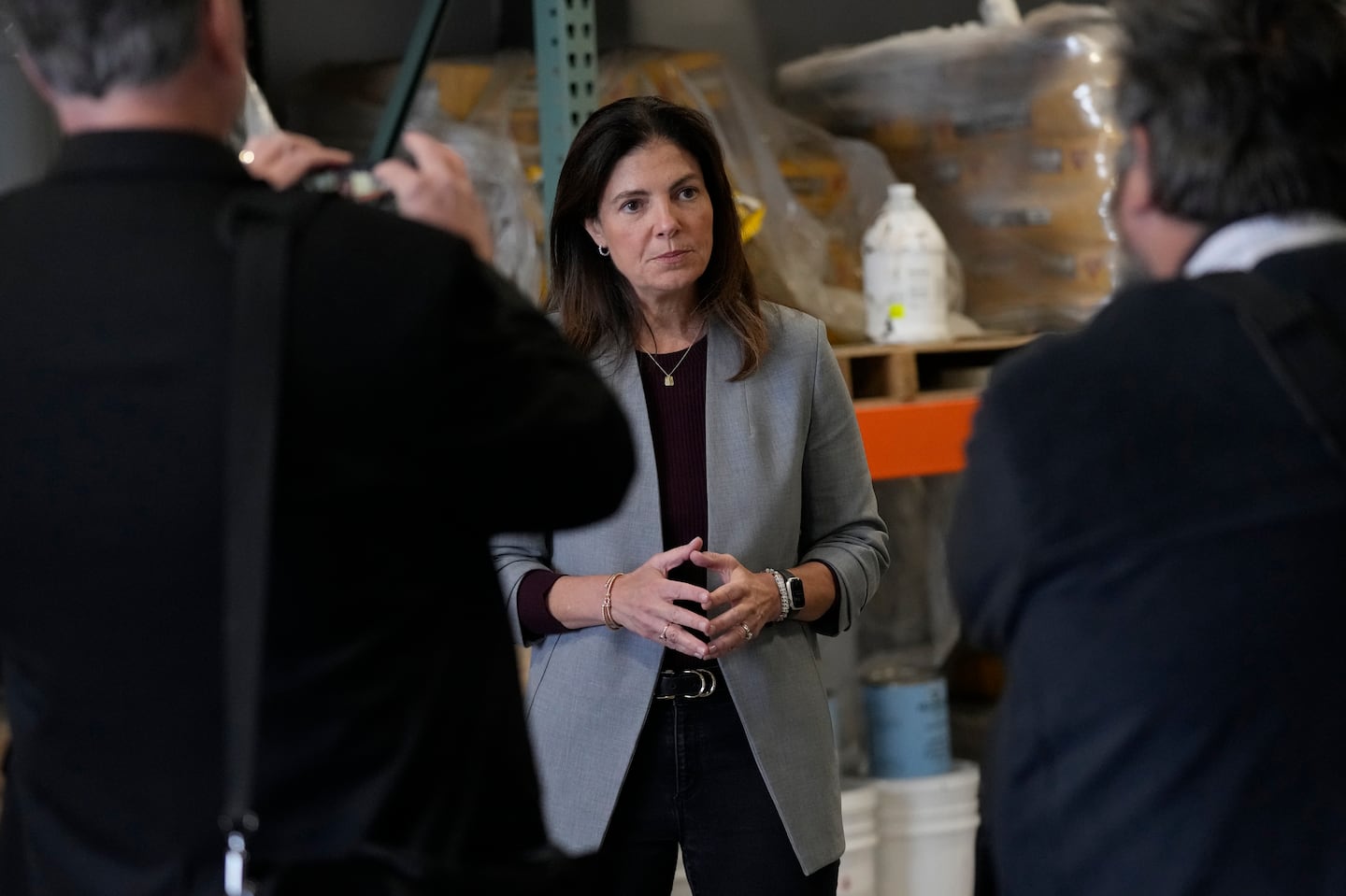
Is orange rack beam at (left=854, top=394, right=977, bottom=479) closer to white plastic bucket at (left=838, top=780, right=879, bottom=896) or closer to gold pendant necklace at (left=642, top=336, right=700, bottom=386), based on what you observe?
white plastic bucket at (left=838, top=780, right=879, bottom=896)

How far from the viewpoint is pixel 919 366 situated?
3.31 metres

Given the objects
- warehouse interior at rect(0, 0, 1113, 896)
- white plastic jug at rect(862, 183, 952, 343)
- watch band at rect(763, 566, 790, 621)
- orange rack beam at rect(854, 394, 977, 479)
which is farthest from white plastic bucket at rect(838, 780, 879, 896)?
watch band at rect(763, 566, 790, 621)

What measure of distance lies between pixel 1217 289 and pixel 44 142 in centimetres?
238

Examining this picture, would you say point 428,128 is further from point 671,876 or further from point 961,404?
point 671,876

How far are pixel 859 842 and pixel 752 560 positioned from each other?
1.39 metres

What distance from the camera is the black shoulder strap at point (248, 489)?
1.04m

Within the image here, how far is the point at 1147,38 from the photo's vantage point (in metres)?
1.21

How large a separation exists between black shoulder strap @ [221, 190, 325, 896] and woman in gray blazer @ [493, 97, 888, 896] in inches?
35.2

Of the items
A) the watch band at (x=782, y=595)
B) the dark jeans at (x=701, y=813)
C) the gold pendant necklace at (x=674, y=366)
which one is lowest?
the dark jeans at (x=701, y=813)

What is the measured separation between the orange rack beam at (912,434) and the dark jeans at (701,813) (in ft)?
3.41

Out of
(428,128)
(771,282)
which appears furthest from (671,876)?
(428,128)

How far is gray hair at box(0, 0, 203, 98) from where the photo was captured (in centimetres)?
108

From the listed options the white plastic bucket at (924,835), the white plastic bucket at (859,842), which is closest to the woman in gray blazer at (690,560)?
the white plastic bucket at (859,842)

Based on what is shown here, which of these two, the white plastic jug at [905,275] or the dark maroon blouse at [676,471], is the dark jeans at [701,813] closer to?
the dark maroon blouse at [676,471]
